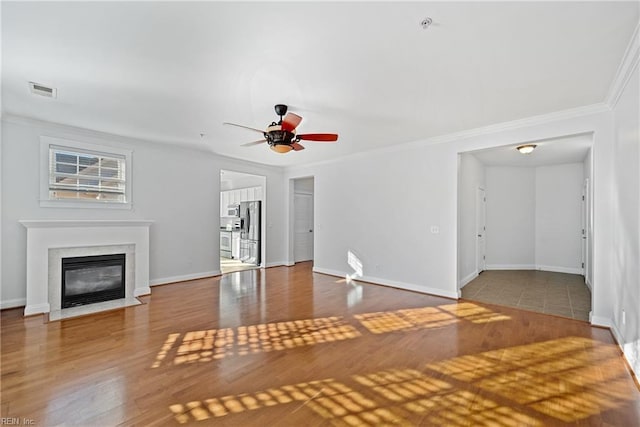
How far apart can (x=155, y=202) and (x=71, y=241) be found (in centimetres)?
147

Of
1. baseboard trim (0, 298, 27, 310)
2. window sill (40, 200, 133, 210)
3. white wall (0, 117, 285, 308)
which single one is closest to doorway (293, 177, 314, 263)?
white wall (0, 117, 285, 308)

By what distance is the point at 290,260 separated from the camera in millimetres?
7871

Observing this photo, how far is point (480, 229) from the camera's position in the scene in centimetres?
684

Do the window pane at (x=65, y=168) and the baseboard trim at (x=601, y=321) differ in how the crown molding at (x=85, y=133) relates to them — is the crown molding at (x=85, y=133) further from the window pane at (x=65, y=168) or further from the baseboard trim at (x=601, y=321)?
the baseboard trim at (x=601, y=321)

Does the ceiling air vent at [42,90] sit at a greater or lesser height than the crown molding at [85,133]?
greater

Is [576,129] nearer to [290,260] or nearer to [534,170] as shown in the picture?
[534,170]

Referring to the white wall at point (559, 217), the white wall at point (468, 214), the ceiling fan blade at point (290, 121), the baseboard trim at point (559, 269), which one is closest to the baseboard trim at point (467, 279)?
the white wall at point (468, 214)

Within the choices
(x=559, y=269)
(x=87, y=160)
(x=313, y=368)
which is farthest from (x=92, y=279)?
(x=559, y=269)

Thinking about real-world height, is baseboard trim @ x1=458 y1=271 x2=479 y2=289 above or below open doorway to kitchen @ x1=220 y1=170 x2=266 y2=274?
below

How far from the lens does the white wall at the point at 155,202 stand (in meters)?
4.07

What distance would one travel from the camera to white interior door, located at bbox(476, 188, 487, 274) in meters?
6.59

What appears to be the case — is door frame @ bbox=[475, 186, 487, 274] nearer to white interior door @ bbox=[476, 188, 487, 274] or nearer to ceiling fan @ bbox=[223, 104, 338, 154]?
white interior door @ bbox=[476, 188, 487, 274]
